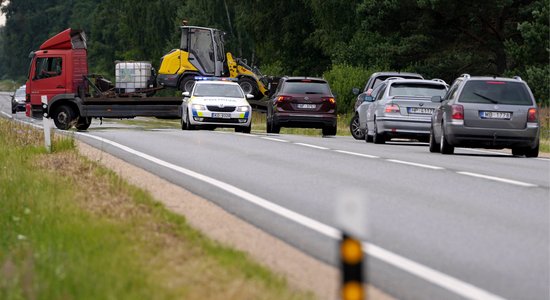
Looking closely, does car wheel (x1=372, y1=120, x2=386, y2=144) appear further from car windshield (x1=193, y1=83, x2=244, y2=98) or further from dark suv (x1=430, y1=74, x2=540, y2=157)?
car windshield (x1=193, y1=83, x2=244, y2=98)

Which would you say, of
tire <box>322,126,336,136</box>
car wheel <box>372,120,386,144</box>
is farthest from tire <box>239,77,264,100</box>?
car wheel <box>372,120,386,144</box>

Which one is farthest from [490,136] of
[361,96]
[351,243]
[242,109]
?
[351,243]

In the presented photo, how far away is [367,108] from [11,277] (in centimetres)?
2440

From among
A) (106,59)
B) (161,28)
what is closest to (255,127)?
(161,28)

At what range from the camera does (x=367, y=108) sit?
3150cm

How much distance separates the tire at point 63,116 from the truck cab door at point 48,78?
50 centimetres

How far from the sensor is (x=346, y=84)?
169 ft

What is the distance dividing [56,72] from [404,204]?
26754 millimetres

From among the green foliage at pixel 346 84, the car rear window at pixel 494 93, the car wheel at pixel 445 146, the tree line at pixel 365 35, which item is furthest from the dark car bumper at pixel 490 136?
the green foliage at pixel 346 84

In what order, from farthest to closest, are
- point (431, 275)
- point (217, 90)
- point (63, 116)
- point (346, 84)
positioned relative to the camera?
1. point (346, 84)
2. point (63, 116)
3. point (217, 90)
4. point (431, 275)

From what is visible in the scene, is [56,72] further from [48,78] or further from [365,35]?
[365,35]

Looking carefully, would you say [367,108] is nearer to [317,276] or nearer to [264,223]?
[264,223]

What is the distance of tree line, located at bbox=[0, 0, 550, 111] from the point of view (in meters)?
51.6

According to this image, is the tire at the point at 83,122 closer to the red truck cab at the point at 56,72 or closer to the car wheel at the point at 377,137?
the red truck cab at the point at 56,72
